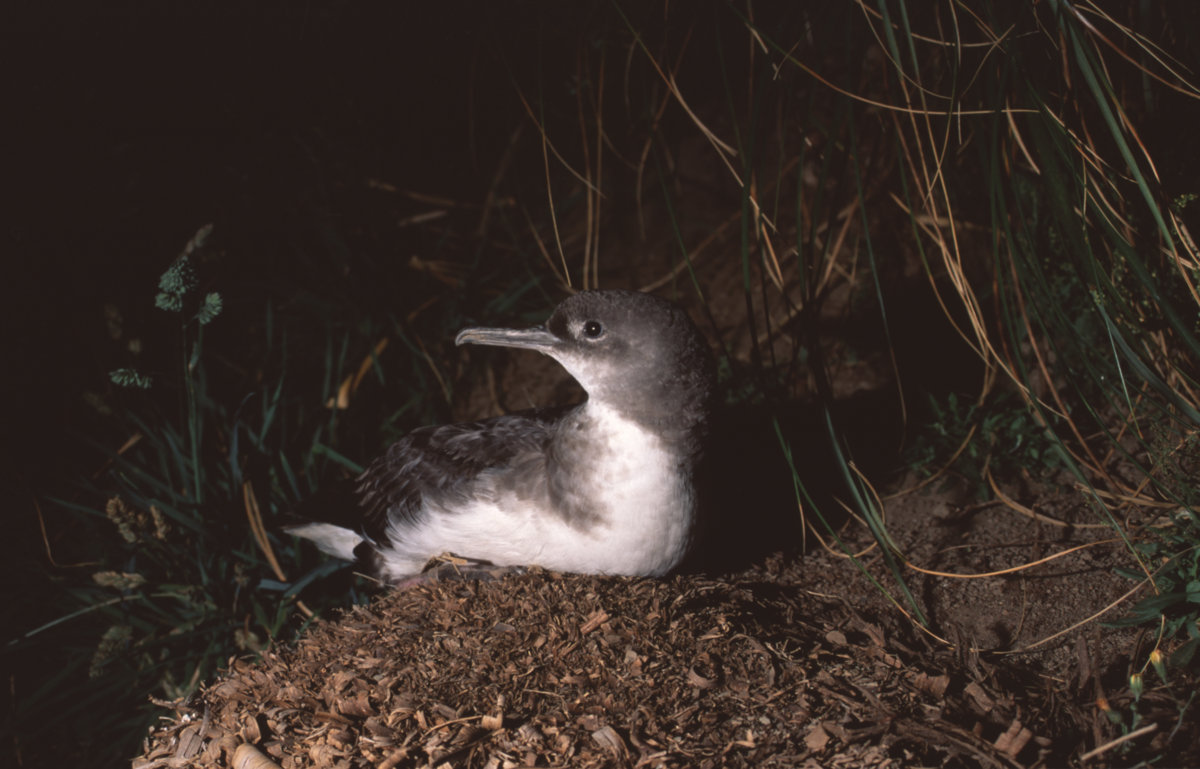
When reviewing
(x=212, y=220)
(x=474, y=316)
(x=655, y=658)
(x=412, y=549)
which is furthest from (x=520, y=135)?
(x=655, y=658)

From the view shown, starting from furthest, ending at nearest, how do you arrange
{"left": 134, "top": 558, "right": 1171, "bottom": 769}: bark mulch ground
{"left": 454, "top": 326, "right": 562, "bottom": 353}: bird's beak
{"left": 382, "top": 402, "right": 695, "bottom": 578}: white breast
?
{"left": 454, "top": 326, "right": 562, "bottom": 353}: bird's beak, {"left": 382, "top": 402, "right": 695, "bottom": 578}: white breast, {"left": 134, "top": 558, "right": 1171, "bottom": 769}: bark mulch ground

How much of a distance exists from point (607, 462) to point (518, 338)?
568 mm

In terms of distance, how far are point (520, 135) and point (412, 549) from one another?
2870mm

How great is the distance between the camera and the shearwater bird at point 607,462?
290 cm

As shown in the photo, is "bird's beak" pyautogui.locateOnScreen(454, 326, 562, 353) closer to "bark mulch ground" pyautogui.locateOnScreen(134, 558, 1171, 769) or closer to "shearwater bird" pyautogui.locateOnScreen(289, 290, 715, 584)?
"shearwater bird" pyautogui.locateOnScreen(289, 290, 715, 584)

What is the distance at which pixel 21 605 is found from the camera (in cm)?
368

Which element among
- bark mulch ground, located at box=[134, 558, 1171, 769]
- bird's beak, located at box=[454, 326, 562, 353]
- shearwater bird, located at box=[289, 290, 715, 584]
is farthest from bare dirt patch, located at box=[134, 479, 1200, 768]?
bird's beak, located at box=[454, 326, 562, 353]

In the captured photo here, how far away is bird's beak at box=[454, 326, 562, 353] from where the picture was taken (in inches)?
120

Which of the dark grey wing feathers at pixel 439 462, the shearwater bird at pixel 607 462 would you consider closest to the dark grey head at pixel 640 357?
the shearwater bird at pixel 607 462

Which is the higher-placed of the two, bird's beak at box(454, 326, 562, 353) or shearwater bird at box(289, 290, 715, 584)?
bird's beak at box(454, 326, 562, 353)

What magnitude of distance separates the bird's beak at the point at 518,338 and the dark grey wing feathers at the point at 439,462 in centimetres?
44

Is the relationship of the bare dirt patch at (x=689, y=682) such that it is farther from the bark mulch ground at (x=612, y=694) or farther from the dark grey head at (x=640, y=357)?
the dark grey head at (x=640, y=357)

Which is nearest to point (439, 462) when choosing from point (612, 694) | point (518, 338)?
point (518, 338)

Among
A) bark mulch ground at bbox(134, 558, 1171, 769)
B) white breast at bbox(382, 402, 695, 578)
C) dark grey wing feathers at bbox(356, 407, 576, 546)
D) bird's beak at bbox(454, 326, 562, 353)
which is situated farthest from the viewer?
dark grey wing feathers at bbox(356, 407, 576, 546)
